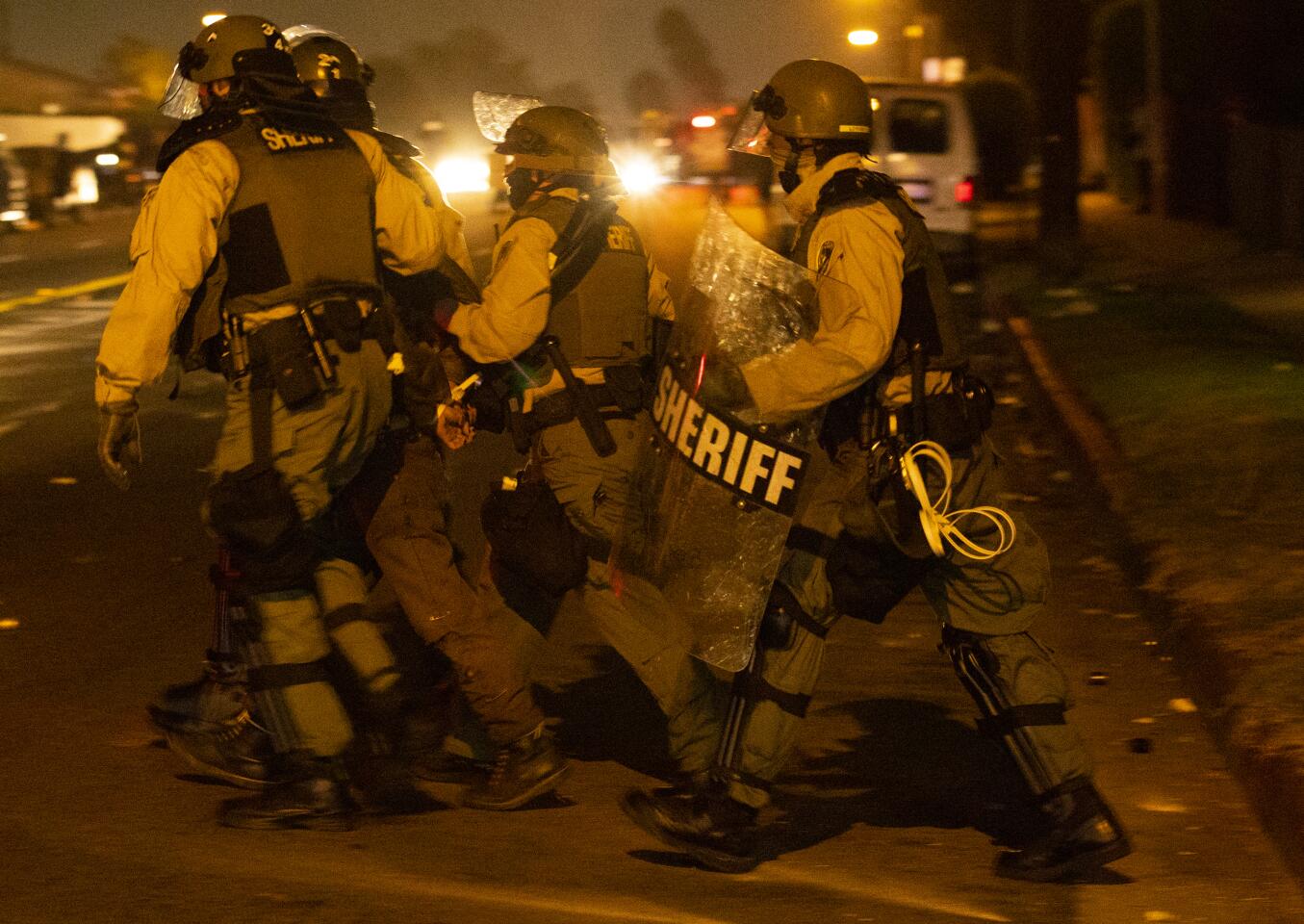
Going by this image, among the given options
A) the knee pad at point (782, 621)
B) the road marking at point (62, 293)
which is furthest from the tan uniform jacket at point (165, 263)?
the road marking at point (62, 293)

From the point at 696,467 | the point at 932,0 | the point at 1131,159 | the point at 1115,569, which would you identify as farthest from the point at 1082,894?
the point at 932,0

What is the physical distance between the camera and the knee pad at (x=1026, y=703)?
469 centimetres

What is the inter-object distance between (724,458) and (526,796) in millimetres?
1233

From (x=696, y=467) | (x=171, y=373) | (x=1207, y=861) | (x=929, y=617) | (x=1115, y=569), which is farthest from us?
(x=171, y=373)

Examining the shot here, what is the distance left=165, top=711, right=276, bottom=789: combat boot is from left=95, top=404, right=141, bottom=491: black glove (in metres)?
0.92

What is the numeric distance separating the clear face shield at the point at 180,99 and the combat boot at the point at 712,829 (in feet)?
7.32

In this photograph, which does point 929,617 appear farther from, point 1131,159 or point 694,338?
point 1131,159

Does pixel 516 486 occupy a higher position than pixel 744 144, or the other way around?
pixel 744 144

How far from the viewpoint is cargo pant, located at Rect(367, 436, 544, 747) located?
5273mm

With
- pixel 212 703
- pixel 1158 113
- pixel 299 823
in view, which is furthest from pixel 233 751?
pixel 1158 113

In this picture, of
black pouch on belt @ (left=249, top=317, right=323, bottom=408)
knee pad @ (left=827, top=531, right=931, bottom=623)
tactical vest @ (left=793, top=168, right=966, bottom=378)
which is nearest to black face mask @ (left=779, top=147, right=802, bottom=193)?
tactical vest @ (left=793, top=168, right=966, bottom=378)

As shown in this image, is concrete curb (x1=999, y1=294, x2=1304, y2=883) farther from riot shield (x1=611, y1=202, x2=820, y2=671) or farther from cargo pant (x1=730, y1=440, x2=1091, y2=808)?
riot shield (x1=611, y1=202, x2=820, y2=671)

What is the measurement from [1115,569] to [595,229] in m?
3.95

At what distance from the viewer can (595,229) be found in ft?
17.1
